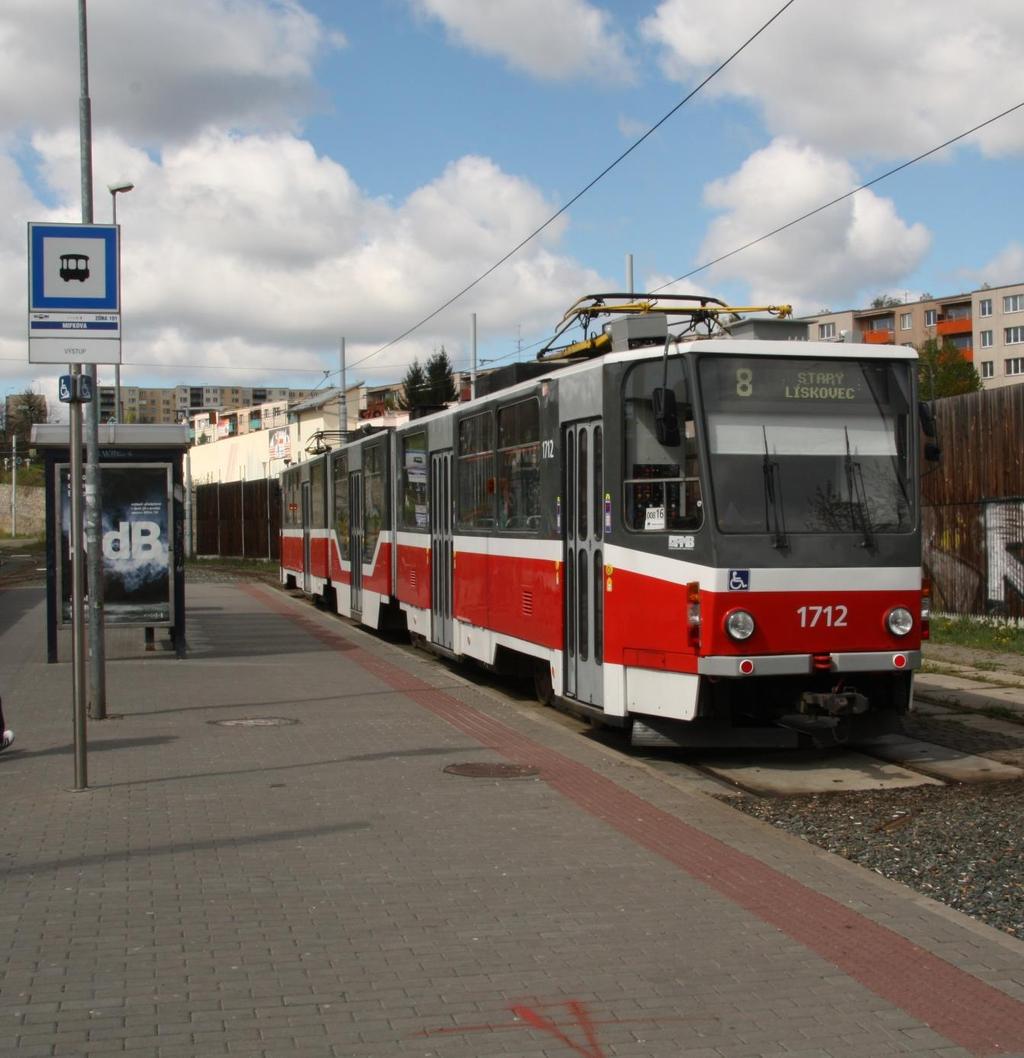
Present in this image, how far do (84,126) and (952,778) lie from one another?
9599mm

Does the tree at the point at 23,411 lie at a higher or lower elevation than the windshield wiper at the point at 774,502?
higher

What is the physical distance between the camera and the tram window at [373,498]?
2025 cm

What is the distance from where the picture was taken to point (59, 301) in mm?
9031

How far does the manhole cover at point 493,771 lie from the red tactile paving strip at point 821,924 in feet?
0.47

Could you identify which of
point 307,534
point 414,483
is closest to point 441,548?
point 414,483

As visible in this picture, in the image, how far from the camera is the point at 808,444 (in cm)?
1008

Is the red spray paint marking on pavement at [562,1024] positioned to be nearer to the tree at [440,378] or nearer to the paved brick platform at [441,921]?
the paved brick platform at [441,921]

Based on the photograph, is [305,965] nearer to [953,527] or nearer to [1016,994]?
[1016,994]

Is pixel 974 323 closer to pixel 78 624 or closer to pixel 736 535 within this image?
pixel 736 535

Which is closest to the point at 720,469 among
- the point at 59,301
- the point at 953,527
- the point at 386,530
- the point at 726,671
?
the point at 726,671

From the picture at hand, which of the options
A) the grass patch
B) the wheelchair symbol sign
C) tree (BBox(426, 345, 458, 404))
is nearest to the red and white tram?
the wheelchair symbol sign

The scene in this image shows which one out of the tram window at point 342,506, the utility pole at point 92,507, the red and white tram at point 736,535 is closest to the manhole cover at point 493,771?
the red and white tram at point 736,535

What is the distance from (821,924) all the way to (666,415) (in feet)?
14.1

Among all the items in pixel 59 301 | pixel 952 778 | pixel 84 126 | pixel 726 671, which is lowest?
pixel 952 778
